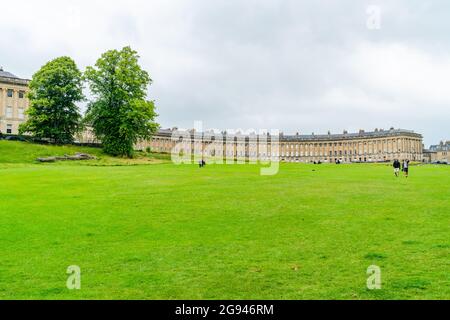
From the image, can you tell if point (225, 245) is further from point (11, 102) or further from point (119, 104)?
point (11, 102)

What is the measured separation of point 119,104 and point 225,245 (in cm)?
6640

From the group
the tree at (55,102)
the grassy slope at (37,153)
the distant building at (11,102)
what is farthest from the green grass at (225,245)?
the distant building at (11,102)

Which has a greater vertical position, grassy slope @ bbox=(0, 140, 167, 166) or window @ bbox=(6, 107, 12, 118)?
window @ bbox=(6, 107, 12, 118)

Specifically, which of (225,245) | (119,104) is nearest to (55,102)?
(119,104)

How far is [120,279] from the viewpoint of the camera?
34.8 feet

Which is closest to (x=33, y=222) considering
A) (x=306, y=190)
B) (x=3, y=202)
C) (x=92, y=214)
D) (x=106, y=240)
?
(x=92, y=214)

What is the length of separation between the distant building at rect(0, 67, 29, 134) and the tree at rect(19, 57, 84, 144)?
97.5 feet

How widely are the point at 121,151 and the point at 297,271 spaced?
6493 cm

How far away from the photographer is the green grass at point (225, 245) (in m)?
9.88

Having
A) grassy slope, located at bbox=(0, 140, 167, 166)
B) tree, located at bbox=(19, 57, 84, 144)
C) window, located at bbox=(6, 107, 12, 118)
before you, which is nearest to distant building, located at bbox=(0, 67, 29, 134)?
window, located at bbox=(6, 107, 12, 118)

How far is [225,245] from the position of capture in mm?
13742

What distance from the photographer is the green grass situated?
32.4 ft

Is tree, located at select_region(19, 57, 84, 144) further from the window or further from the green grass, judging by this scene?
the green grass
